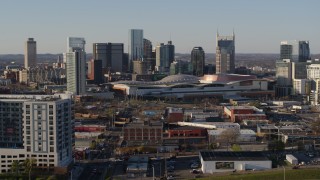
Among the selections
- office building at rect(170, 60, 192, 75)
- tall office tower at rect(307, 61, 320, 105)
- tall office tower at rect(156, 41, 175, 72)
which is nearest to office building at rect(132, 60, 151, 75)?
office building at rect(170, 60, 192, 75)

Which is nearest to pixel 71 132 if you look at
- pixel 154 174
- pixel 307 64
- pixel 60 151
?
pixel 60 151

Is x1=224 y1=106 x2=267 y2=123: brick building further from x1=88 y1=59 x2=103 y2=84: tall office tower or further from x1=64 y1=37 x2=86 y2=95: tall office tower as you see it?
x1=88 y1=59 x2=103 y2=84: tall office tower

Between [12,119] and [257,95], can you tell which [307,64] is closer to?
[257,95]

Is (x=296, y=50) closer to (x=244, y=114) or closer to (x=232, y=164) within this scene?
(x=244, y=114)

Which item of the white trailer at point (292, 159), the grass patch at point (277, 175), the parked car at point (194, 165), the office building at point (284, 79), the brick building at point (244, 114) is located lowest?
the parked car at point (194, 165)

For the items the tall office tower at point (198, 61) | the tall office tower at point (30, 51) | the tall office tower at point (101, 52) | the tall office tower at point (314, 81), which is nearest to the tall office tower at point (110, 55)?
the tall office tower at point (101, 52)

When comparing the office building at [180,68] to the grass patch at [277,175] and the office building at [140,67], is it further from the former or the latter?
the grass patch at [277,175]
